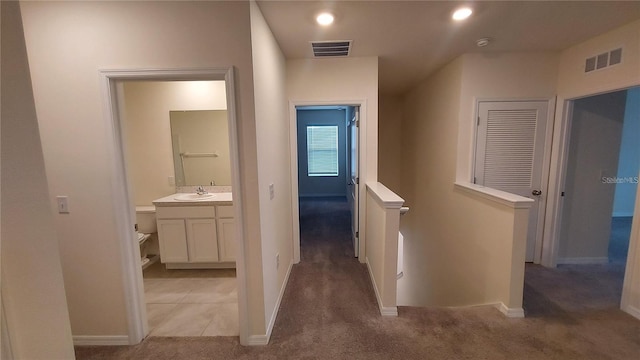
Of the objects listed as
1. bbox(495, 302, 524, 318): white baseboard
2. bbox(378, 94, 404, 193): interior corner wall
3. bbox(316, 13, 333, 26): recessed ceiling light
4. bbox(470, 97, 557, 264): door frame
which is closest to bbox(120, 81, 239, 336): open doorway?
bbox(316, 13, 333, 26): recessed ceiling light

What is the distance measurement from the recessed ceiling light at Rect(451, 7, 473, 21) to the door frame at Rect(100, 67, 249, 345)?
70.8 inches

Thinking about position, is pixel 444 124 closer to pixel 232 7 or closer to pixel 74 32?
pixel 232 7

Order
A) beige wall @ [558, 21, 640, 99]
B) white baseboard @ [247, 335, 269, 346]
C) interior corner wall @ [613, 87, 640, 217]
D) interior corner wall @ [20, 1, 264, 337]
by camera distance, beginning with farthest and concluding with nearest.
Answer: interior corner wall @ [613, 87, 640, 217], beige wall @ [558, 21, 640, 99], white baseboard @ [247, 335, 269, 346], interior corner wall @ [20, 1, 264, 337]

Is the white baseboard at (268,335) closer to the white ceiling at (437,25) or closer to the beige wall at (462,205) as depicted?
the beige wall at (462,205)

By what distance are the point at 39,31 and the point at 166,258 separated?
2285 millimetres

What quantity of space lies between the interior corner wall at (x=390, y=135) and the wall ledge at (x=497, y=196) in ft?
8.62

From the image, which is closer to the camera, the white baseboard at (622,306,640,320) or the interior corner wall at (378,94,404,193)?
the white baseboard at (622,306,640,320)

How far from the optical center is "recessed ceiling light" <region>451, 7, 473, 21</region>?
198 centimetres

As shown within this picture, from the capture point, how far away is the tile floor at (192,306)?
210 cm

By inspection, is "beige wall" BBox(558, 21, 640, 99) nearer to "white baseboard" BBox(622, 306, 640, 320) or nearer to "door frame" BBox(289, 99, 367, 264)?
"white baseboard" BBox(622, 306, 640, 320)

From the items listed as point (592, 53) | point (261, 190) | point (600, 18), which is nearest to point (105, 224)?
point (261, 190)

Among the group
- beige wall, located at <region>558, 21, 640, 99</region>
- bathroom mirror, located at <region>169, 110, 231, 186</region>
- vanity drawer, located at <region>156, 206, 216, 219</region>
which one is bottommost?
vanity drawer, located at <region>156, 206, 216, 219</region>

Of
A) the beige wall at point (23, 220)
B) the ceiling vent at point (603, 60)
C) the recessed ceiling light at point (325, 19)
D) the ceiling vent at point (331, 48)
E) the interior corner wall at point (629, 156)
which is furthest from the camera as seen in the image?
the interior corner wall at point (629, 156)

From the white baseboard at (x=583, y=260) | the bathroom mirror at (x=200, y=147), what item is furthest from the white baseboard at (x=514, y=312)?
the bathroom mirror at (x=200, y=147)
